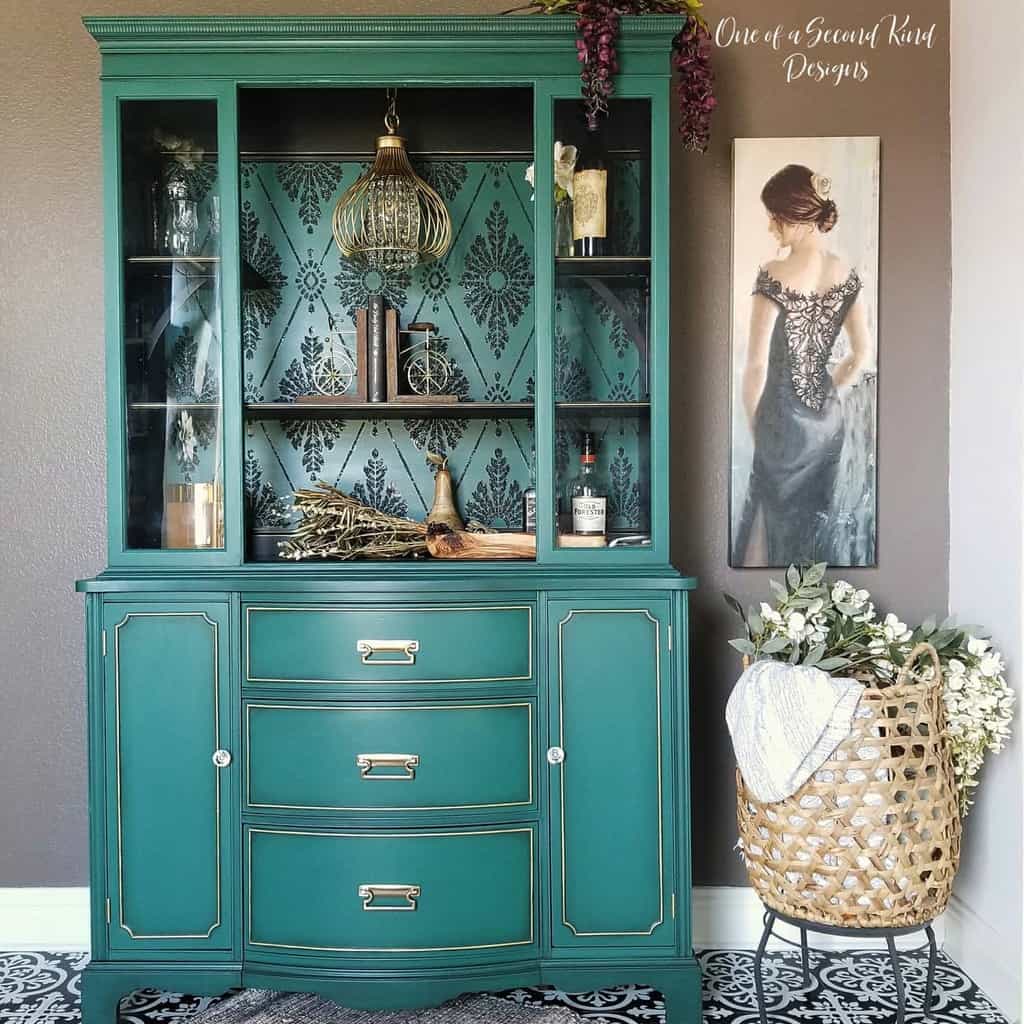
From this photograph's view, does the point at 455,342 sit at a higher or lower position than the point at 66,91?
lower

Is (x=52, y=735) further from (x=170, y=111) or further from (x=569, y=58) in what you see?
(x=569, y=58)

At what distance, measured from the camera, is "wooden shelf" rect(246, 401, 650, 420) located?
233 centimetres

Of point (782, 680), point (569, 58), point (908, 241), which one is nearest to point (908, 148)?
point (908, 241)

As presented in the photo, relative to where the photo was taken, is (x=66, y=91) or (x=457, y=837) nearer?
(x=457, y=837)

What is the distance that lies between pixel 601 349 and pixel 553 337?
4.6 inches

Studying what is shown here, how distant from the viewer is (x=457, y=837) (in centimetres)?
219

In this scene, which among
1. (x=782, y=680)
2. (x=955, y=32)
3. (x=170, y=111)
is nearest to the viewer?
(x=782, y=680)

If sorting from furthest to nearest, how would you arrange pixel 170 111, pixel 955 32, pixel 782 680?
pixel 955 32 < pixel 170 111 < pixel 782 680

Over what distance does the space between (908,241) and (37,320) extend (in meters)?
2.41

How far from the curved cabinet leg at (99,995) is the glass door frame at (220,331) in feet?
3.07

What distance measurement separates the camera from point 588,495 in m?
2.33

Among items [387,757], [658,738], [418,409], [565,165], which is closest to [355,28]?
[565,165]

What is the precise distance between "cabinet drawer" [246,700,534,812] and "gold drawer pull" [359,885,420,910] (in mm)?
174

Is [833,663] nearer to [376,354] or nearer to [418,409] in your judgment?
[418,409]
